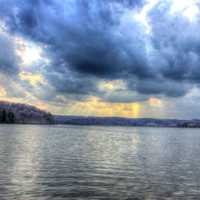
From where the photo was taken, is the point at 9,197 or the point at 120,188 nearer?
the point at 9,197

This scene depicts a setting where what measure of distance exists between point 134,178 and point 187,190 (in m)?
8.23

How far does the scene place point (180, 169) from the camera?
169 feet

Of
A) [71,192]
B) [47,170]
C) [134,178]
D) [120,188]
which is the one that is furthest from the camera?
[47,170]

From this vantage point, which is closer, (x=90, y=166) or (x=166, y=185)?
(x=166, y=185)

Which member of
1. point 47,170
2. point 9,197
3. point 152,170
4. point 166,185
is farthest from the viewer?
point 152,170

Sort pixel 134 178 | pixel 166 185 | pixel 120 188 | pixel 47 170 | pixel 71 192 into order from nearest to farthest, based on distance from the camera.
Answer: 1. pixel 71 192
2. pixel 120 188
3. pixel 166 185
4. pixel 134 178
5. pixel 47 170

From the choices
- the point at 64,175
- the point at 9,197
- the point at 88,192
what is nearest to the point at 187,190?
the point at 88,192

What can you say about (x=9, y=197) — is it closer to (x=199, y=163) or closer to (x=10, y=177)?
(x=10, y=177)

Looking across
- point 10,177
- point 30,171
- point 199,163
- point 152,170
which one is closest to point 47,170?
point 30,171

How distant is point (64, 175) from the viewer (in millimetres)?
42656

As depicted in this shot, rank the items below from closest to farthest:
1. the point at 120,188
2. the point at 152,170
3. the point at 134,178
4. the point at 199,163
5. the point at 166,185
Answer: the point at 120,188 → the point at 166,185 → the point at 134,178 → the point at 152,170 → the point at 199,163

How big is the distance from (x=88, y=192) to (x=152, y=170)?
18.7 m

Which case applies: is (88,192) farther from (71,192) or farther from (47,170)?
(47,170)

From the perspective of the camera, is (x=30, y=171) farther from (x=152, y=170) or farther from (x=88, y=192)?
(x=152, y=170)
